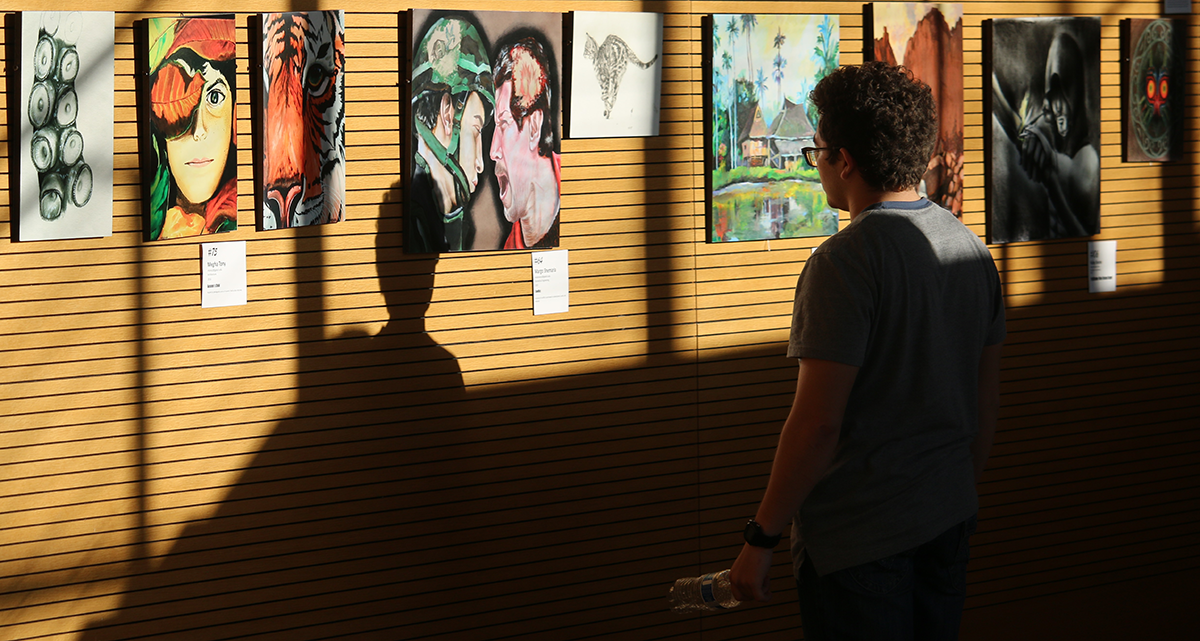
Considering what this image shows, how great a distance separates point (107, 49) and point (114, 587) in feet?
5.14

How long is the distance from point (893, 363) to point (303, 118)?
1.97 metres

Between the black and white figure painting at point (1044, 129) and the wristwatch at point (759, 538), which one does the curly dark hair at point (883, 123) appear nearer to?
the wristwatch at point (759, 538)

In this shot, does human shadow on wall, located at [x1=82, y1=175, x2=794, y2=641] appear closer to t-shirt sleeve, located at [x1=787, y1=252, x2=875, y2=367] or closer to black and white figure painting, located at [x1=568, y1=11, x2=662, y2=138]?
black and white figure painting, located at [x1=568, y1=11, x2=662, y2=138]

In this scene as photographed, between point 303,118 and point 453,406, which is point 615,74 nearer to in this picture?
point 303,118

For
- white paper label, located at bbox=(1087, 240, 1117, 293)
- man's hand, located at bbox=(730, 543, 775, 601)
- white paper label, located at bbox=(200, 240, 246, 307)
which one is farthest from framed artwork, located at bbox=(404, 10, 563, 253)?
white paper label, located at bbox=(1087, 240, 1117, 293)

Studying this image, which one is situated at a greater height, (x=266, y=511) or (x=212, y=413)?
(x=212, y=413)

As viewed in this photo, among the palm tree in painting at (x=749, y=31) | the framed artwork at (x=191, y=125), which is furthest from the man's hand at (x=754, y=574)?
the palm tree in painting at (x=749, y=31)

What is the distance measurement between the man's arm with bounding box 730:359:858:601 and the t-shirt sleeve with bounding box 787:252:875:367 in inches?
1.0

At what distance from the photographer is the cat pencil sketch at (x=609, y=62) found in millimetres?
3512

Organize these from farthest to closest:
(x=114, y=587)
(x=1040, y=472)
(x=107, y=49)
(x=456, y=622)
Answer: (x=1040, y=472) → (x=456, y=622) → (x=114, y=587) → (x=107, y=49)

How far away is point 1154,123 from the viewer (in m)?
4.36

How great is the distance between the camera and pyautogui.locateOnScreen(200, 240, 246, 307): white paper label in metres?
3.06

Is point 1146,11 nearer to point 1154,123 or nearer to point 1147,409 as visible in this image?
point 1154,123

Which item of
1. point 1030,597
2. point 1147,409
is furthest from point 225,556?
point 1147,409
